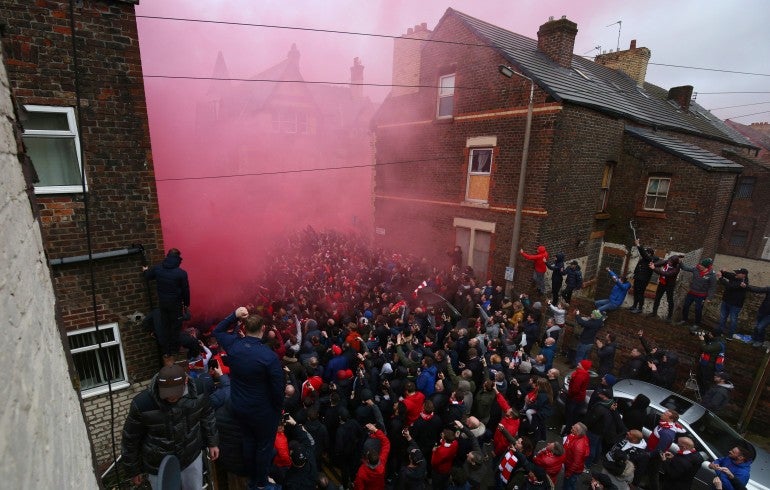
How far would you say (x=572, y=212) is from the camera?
35.2 feet

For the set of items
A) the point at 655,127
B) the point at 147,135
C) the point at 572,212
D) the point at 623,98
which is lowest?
the point at 572,212

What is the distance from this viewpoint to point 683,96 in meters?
17.2

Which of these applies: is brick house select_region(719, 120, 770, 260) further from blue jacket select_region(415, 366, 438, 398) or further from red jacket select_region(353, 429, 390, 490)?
red jacket select_region(353, 429, 390, 490)

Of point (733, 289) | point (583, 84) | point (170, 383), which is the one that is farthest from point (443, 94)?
point (170, 383)

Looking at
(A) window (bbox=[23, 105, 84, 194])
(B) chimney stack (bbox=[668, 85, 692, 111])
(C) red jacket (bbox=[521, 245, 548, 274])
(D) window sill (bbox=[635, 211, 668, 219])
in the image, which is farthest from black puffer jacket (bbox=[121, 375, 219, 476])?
(B) chimney stack (bbox=[668, 85, 692, 111])

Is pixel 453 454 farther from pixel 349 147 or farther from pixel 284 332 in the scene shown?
pixel 349 147

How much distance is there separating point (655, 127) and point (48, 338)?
1563 centimetres

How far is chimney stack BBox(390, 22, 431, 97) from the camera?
47.1 feet

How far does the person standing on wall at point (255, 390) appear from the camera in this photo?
3086 mm

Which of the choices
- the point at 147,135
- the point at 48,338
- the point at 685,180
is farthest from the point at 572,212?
the point at 48,338

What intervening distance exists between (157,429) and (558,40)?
542 inches

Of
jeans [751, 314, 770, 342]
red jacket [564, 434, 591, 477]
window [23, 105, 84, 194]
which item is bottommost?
red jacket [564, 434, 591, 477]

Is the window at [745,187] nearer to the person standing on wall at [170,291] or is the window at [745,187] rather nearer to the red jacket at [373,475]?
the red jacket at [373,475]

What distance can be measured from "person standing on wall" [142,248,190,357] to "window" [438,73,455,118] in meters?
9.54
